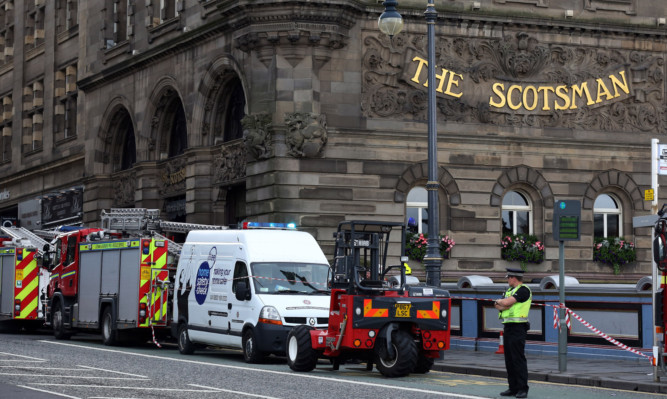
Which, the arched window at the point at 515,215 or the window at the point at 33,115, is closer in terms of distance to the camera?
the arched window at the point at 515,215

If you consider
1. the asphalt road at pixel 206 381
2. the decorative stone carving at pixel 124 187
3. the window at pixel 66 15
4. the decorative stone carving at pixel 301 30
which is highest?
the window at pixel 66 15

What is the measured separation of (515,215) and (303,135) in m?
7.48

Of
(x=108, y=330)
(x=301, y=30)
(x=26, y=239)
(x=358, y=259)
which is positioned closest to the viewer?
(x=358, y=259)

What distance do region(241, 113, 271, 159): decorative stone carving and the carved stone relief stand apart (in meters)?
2.96

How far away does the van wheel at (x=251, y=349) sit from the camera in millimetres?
24156

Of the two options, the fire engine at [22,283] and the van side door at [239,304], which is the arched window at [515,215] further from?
the van side door at [239,304]

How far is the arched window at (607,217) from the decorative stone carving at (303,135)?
9.48m

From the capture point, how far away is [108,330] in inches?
1179

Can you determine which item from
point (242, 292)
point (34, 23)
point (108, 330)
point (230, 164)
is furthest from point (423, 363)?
point (34, 23)

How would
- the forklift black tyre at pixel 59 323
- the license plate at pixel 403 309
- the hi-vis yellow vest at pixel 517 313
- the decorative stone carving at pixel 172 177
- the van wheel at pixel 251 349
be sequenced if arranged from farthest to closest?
the decorative stone carving at pixel 172 177 < the forklift black tyre at pixel 59 323 < the van wheel at pixel 251 349 < the license plate at pixel 403 309 < the hi-vis yellow vest at pixel 517 313

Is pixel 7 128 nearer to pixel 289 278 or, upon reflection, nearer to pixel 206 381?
pixel 289 278

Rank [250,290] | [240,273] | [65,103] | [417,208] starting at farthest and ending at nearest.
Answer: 1. [65,103]
2. [417,208]
3. [240,273]
4. [250,290]

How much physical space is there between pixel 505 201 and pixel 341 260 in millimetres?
18516

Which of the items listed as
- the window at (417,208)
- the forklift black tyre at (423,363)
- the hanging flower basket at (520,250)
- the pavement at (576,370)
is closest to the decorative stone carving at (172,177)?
the window at (417,208)
